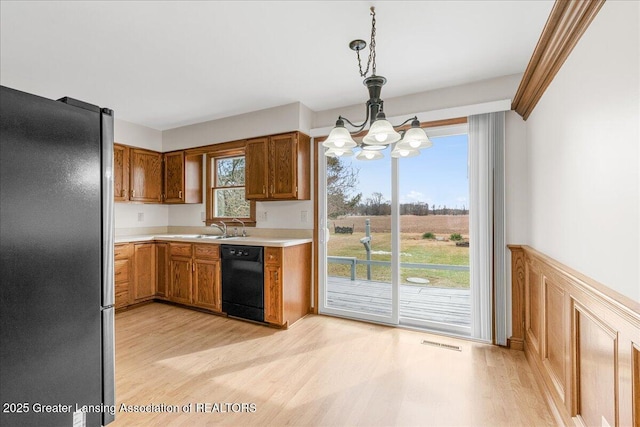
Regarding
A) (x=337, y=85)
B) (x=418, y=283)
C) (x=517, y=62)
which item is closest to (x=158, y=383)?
(x=418, y=283)

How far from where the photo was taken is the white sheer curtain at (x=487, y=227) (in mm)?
2771

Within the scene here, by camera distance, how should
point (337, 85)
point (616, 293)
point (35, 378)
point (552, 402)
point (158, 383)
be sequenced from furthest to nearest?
point (337, 85) < point (158, 383) < point (552, 402) < point (616, 293) < point (35, 378)

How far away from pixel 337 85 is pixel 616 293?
2660mm

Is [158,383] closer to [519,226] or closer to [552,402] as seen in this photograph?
[552,402]

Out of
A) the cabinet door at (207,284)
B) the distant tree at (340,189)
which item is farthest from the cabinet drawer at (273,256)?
the distant tree at (340,189)

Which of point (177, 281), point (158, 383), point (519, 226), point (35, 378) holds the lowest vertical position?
point (158, 383)

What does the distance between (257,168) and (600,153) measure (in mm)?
3173

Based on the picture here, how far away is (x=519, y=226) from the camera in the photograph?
278 cm

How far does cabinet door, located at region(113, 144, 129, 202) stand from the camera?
Answer: 4.04 m

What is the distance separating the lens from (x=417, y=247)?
328 centimetres

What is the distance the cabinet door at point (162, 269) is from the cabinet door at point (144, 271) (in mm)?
56

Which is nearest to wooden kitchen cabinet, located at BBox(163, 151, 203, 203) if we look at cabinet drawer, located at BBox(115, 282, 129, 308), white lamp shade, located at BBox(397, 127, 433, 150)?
cabinet drawer, located at BBox(115, 282, 129, 308)

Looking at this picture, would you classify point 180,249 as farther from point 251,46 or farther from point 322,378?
point 251,46

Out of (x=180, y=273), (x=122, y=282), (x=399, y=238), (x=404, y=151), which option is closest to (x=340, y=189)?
(x=399, y=238)
